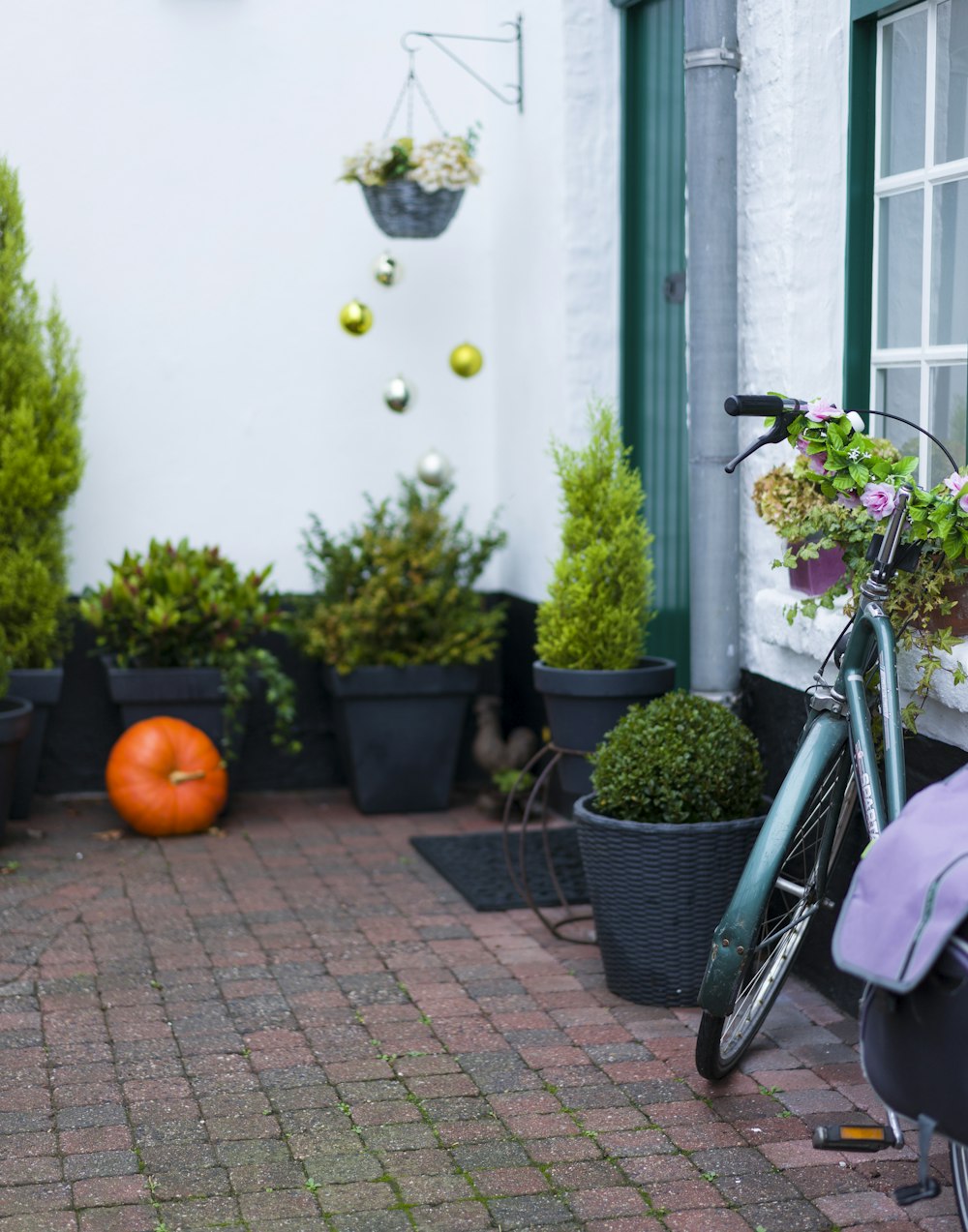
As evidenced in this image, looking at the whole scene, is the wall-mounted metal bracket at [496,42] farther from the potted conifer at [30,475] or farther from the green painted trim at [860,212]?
the green painted trim at [860,212]

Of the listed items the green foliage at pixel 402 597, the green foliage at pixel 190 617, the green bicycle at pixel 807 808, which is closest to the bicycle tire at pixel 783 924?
the green bicycle at pixel 807 808

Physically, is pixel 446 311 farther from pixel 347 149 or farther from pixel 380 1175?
pixel 380 1175

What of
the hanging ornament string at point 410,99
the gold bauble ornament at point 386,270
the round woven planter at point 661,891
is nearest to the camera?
the round woven planter at point 661,891

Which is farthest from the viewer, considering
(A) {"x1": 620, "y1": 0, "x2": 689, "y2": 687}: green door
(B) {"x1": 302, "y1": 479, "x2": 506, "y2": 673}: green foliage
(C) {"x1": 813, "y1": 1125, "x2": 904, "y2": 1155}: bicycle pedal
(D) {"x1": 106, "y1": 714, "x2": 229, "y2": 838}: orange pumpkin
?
(B) {"x1": 302, "y1": 479, "x2": 506, "y2": 673}: green foliage

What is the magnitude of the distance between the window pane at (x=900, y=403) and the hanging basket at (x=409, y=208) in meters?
2.50

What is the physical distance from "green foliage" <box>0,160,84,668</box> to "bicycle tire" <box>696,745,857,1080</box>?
3.41 metres

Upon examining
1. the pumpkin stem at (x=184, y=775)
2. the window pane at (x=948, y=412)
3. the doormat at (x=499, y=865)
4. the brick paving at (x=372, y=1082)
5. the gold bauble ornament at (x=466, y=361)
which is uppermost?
the gold bauble ornament at (x=466, y=361)

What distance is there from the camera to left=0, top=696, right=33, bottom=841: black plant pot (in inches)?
211

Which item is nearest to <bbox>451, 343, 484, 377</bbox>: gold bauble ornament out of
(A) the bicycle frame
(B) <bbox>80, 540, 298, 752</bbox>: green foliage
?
(B) <bbox>80, 540, 298, 752</bbox>: green foliage

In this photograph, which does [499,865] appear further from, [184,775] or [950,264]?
[950,264]

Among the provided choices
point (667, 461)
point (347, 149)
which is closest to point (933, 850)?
point (667, 461)

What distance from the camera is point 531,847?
18.3ft

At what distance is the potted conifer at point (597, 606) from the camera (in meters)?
4.54

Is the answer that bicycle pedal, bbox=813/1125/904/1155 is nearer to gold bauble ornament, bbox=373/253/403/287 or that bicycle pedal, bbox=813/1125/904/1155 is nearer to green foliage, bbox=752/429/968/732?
green foliage, bbox=752/429/968/732
